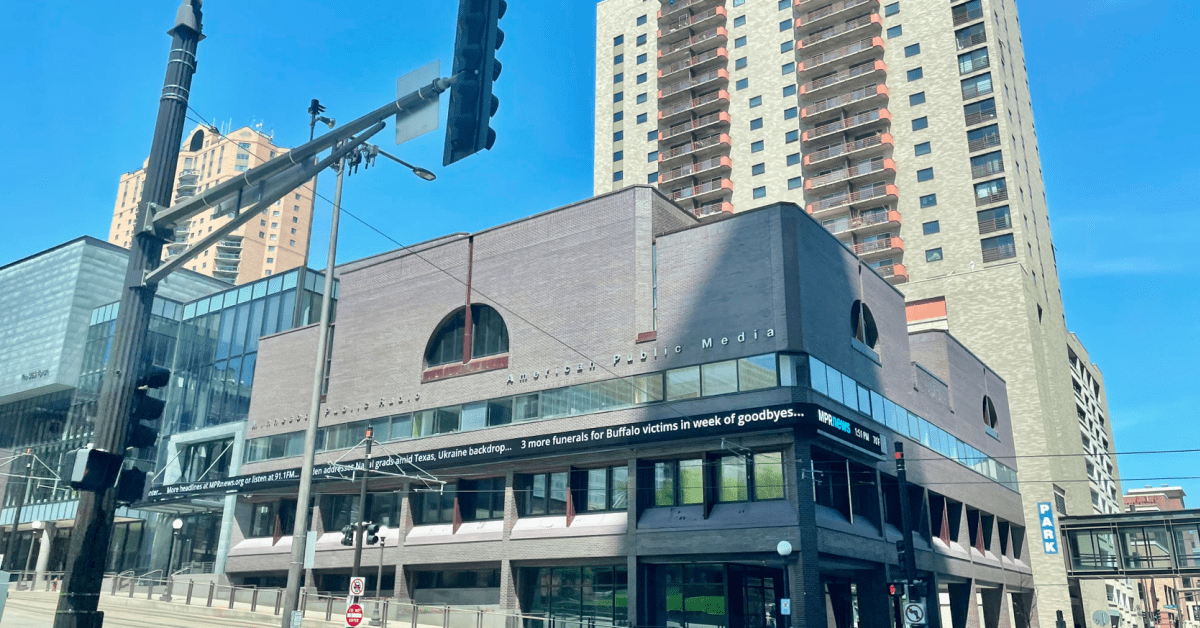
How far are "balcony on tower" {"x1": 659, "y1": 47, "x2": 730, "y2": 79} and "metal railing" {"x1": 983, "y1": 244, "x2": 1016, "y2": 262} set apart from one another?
34013mm

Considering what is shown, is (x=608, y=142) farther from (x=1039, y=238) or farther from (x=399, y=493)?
(x=399, y=493)

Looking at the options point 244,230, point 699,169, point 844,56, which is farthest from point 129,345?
point 244,230

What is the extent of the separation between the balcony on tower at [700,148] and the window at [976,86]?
2245cm

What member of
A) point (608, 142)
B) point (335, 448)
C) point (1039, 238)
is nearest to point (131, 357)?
point (335, 448)

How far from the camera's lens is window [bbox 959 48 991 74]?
7719 cm

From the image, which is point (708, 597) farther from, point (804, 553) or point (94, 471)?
point (94, 471)

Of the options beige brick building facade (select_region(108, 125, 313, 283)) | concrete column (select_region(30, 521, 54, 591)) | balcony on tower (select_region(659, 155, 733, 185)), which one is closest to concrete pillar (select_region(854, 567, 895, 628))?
balcony on tower (select_region(659, 155, 733, 185))

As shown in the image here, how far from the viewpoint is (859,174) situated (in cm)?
8094

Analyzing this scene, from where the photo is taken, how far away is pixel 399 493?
157 ft

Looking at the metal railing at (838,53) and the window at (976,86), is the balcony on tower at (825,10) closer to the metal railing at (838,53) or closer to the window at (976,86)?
the metal railing at (838,53)

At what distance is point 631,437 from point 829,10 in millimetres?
63992

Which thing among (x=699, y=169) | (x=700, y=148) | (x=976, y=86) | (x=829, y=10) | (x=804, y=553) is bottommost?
(x=804, y=553)

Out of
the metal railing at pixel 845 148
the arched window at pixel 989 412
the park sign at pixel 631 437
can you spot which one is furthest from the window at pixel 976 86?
the park sign at pixel 631 437

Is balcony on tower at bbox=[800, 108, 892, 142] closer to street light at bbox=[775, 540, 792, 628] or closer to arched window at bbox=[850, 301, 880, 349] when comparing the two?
arched window at bbox=[850, 301, 880, 349]
